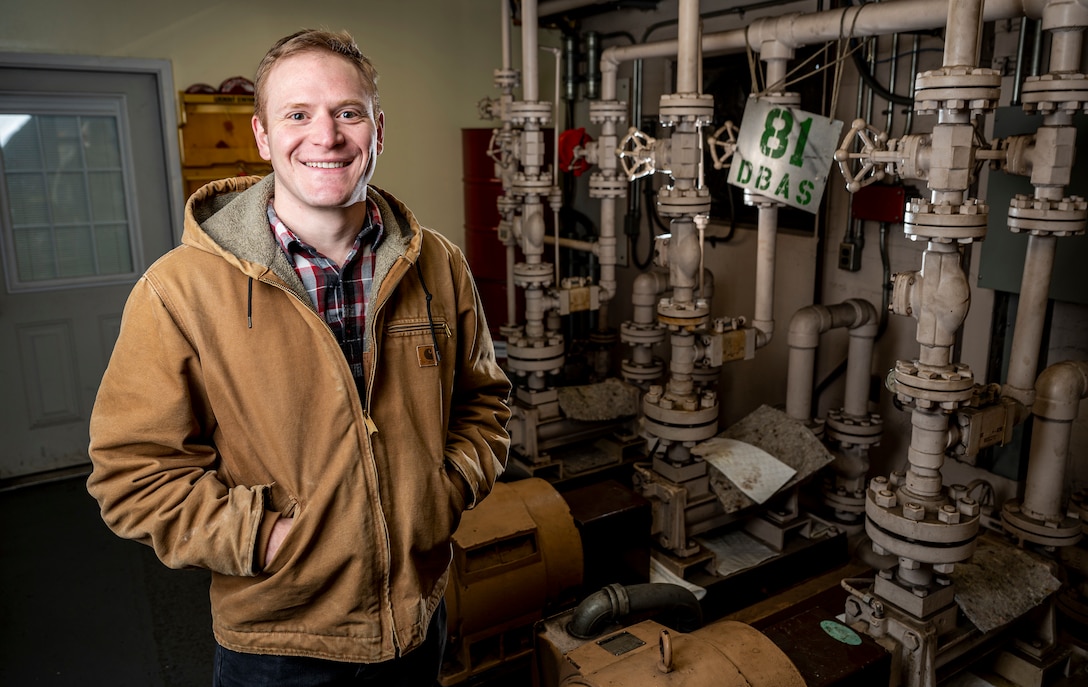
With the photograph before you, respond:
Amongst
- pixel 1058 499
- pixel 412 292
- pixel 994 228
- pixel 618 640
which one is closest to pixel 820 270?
pixel 994 228

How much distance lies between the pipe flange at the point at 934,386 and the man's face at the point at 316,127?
160cm

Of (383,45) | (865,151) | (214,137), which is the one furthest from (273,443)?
(383,45)

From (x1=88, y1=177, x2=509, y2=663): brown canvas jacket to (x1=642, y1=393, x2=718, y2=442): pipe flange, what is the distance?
190cm

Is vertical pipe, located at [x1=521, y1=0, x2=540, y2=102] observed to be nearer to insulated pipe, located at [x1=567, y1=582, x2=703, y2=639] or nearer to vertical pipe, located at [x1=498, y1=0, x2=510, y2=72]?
vertical pipe, located at [x1=498, y1=0, x2=510, y2=72]

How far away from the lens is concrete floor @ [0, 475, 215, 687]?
2.80m

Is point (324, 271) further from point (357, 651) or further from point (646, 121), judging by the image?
point (646, 121)

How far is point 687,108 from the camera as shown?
288 centimetres

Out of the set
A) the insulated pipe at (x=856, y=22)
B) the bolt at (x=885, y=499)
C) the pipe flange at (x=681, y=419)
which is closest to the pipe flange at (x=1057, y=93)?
the insulated pipe at (x=856, y=22)

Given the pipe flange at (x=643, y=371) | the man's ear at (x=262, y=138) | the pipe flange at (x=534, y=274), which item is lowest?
the pipe flange at (x=643, y=371)

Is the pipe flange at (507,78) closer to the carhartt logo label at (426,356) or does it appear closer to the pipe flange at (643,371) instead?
the pipe flange at (643,371)

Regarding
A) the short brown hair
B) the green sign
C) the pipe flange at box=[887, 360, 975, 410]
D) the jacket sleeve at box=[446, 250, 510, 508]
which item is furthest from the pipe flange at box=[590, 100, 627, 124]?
the short brown hair

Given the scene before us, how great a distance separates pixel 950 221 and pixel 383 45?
12.9 feet

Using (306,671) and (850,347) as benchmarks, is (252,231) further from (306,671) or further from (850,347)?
(850,347)

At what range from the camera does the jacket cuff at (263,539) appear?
122cm
